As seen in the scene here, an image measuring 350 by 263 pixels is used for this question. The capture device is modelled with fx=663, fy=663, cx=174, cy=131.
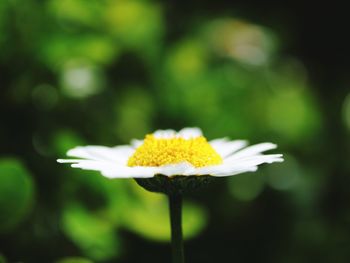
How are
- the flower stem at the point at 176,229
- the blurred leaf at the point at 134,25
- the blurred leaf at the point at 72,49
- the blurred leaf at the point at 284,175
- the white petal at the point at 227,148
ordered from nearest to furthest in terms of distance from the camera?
the flower stem at the point at 176,229 < the white petal at the point at 227,148 < the blurred leaf at the point at 72,49 < the blurred leaf at the point at 134,25 < the blurred leaf at the point at 284,175

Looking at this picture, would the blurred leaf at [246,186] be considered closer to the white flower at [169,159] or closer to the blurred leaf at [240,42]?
the blurred leaf at [240,42]

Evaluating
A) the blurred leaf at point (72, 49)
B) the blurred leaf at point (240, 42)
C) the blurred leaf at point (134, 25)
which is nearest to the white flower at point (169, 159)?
the blurred leaf at point (72, 49)

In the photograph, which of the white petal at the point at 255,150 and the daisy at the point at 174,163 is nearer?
the daisy at the point at 174,163

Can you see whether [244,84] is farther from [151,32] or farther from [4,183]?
[4,183]

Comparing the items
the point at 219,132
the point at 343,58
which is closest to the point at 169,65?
the point at 219,132

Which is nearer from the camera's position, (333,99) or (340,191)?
(340,191)

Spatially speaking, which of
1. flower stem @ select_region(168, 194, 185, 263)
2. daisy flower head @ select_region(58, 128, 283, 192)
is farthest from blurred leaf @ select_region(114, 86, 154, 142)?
flower stem @ select_region(168, 194, 185, 263)

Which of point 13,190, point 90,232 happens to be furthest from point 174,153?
point 90,232

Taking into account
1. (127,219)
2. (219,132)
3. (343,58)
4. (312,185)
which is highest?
(343,58)
